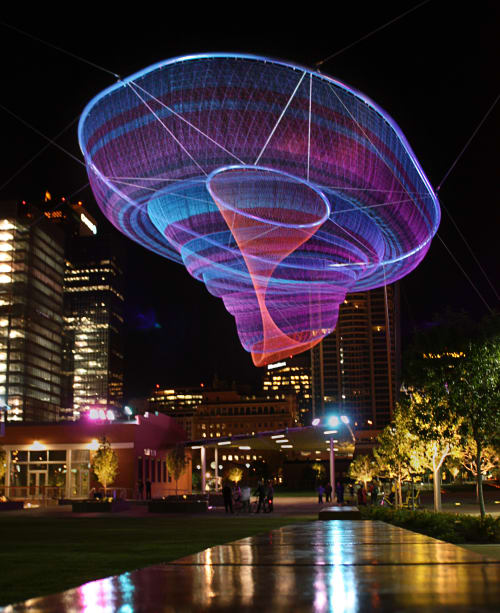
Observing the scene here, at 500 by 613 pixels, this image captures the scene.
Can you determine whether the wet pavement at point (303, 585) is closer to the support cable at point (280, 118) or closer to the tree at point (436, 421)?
the tree at point (436, 421)

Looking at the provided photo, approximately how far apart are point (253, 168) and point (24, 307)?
153977mm

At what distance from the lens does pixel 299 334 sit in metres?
60.4

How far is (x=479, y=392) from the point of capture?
2381cm

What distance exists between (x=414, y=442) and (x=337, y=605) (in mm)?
25931

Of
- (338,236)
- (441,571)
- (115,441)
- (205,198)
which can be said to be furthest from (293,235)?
(115,441)

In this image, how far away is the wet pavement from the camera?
7.01 meters

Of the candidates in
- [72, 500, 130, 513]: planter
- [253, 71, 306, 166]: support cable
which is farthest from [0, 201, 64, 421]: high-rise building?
[253, 71, 306, 166]: support cable

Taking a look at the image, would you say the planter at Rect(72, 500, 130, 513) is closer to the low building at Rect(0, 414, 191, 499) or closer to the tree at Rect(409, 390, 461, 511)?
the low building at Rect(0, 414, 191, 499)

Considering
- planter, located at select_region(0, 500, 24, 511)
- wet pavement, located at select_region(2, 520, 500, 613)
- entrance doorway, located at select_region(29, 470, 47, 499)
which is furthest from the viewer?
entrance doorway, located at select_region(29, 470, 47, 499)

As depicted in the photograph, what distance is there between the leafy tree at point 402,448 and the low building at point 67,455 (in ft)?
101

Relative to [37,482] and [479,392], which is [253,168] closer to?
[479,392]

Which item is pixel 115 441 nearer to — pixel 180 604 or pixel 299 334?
pixel 299 334

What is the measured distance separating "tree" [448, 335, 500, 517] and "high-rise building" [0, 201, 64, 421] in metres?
158

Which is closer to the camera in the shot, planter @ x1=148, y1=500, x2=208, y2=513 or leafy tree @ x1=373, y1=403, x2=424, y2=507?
leafy tree @ x1=373, y1=403, x2=424, y2=507
